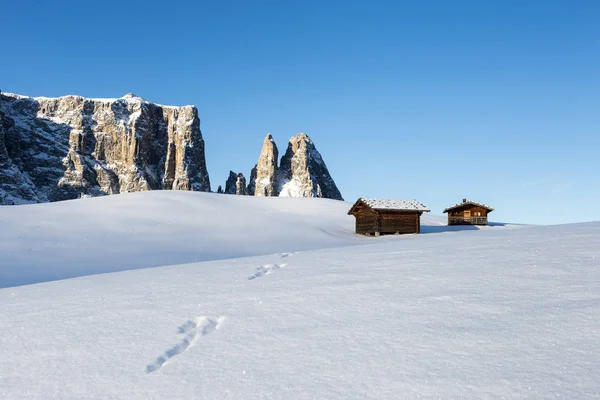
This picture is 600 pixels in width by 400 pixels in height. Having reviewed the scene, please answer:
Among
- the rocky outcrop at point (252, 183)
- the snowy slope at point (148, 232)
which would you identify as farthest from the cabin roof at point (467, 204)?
the rocky outcrop at point (252, 183)

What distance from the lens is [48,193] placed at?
14862cm

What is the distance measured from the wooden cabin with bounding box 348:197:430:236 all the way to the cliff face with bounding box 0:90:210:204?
129m

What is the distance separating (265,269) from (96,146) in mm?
167771

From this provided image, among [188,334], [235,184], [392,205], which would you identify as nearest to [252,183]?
[235,184]

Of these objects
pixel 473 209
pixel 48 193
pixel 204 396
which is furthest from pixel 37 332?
pixel 48 193

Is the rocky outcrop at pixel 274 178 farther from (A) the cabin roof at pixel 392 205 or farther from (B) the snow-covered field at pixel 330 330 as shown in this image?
(B) the snow-covered field at pixel 330 330

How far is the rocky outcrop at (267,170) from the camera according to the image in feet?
593

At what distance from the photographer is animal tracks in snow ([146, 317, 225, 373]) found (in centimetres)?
493

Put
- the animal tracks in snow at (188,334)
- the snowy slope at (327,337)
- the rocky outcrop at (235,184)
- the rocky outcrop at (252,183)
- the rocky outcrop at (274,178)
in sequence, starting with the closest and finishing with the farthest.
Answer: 1. the snowy slope at (327,337)
2. the animal tracks in snow at (188,334)
3. the rocky outcrop at (235,184)
4. the rocky outcrop at (274,178)
5. the rocky outcrop at (252,183)

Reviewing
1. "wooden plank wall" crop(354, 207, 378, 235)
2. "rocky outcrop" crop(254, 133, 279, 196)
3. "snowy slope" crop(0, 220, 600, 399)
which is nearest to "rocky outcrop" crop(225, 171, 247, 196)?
"rocky outcrop" crop(254, 133, 279, 196)

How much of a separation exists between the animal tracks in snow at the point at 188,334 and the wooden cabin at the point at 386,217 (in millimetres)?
31017

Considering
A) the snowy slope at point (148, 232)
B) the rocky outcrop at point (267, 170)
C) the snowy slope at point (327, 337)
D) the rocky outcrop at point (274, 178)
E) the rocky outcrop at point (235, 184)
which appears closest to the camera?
the snowy slope at point (327, 337)

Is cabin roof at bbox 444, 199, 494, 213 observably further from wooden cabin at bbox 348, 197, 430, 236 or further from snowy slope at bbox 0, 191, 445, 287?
wooden cabin at bbox 348, 197, 430, 236

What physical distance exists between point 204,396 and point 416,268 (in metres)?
5.54
